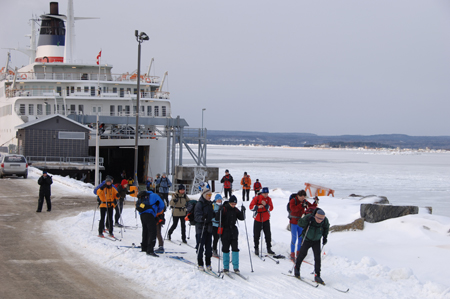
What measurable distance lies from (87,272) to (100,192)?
3186mm

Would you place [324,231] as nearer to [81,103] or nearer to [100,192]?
[100,192]

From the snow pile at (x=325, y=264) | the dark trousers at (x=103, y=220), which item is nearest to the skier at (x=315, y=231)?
the snow pile at (x=325, y=264)

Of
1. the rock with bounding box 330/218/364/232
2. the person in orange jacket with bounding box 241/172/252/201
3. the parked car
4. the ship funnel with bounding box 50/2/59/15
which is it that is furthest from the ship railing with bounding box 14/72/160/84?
the rock with bounding box 330/218/364/232

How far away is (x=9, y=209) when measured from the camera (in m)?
15.6

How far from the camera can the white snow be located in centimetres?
755

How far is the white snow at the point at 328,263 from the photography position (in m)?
7.55

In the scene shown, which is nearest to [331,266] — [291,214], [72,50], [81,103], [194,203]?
[291,214]

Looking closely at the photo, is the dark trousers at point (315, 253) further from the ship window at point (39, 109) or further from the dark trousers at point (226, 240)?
the ship window at point (39, 109)

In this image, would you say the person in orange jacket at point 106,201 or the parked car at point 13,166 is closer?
the person in orange jacket at point 106,201

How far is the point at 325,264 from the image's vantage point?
9961 millimetres

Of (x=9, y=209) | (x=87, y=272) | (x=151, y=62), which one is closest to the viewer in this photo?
(x=87, y=272)

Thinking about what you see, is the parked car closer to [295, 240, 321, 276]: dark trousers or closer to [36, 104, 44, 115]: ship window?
[36, 104, 44, 115]: ship window

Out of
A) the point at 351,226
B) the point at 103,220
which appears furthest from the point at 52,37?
the point at 351,226

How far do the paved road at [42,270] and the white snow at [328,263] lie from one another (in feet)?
1.07
